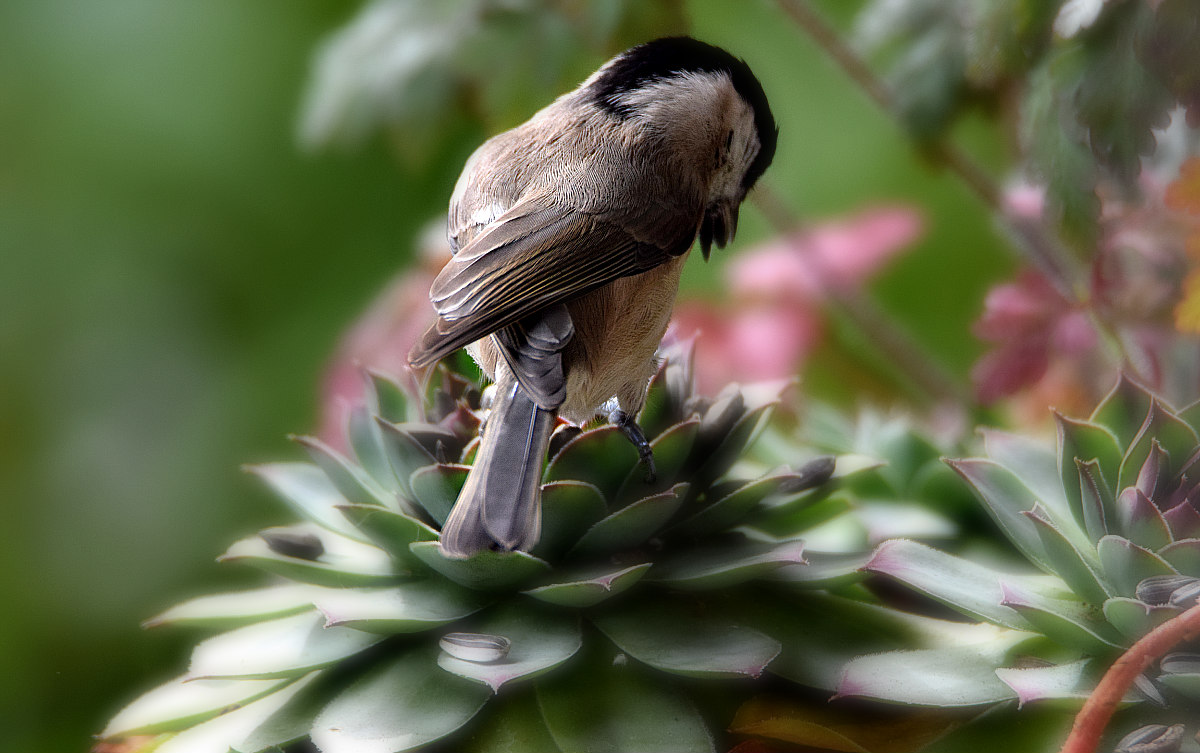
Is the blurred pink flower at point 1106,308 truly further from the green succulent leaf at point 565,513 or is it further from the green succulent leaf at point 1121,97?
the green succulent leaf at point 565,513

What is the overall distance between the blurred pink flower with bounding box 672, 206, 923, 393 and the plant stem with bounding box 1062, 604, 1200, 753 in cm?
52

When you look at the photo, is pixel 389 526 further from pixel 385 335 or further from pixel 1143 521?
pixel 385 335

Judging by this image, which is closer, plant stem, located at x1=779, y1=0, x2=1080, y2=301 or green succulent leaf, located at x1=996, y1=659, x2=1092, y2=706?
green succulent leaf, located at x1=996, y1=659, x2=1092, y2=706

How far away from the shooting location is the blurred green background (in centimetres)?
133

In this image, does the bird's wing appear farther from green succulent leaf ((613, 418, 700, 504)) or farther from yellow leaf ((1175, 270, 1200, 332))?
yellow leaf ((1175, 270, 1200, 332))

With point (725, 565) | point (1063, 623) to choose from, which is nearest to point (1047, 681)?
point (1063, 623)

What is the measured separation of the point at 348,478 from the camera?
1.63ft

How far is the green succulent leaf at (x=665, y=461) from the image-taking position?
45 centimetres

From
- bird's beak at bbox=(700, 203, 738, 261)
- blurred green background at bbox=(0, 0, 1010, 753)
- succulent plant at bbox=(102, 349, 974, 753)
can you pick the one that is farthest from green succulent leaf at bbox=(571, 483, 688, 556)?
blurred green background at bbox=(0, 0, 1010, 753)

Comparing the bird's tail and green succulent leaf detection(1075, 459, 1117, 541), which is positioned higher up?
the bird's tail

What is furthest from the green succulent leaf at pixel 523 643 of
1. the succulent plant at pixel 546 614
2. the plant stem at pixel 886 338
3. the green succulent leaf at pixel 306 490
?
the plant stem at pixel 886 338

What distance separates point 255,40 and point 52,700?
3.23 feet

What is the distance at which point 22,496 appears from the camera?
133cm

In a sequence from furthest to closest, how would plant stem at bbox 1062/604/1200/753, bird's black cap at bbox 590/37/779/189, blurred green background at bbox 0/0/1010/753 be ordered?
blurred green background at bbox 0/0/1010/753 → bird's black cap at bbox 590/37/779/189 → plant stem at bbox 1062/604/1200/753
